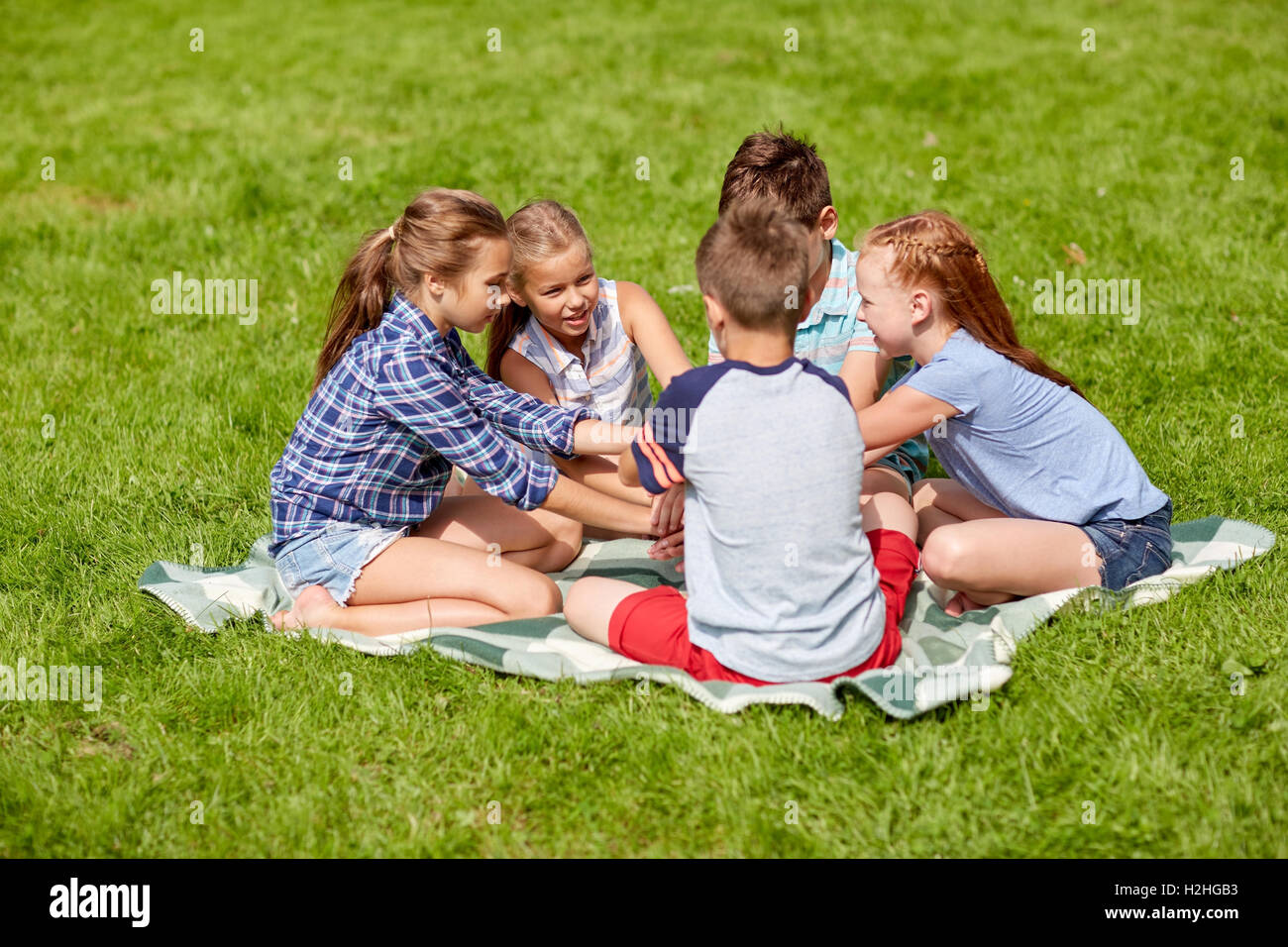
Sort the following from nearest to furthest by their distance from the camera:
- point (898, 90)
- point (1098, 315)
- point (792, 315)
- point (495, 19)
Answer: point (792, 315), point (1098, 315), point (898, 90), point (495, 19)

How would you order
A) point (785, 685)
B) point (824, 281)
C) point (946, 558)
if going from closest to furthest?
point (785, 685) < point (946, 558) < point (824, 281)

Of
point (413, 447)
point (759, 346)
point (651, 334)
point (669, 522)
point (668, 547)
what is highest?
point (759, 346)

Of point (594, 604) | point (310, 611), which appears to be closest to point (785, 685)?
point (594, 604)

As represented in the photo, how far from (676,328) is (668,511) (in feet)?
7.65

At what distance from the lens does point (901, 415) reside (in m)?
3.31

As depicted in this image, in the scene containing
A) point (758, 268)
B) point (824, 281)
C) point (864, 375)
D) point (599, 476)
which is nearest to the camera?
point (758, 268)

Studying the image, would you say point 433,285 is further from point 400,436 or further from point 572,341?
point 572,341

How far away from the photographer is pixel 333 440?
3.49 m

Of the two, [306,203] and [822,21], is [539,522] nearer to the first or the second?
[306,203]

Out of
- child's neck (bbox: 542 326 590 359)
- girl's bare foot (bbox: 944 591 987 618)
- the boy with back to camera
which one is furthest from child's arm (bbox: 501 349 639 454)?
girl's bare foot (bbox: 944 591 987 618)

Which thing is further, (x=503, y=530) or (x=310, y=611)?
(x=503, y=530)

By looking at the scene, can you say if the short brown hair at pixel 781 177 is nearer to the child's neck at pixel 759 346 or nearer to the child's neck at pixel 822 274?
the child's neck at pixel 822 274
